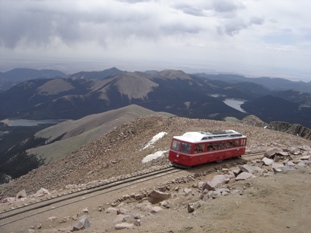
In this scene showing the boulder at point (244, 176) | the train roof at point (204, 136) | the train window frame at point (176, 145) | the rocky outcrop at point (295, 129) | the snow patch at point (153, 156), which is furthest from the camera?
the rocky outcrop at point (295, 129)

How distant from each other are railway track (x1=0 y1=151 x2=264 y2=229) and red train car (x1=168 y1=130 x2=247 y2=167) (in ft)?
4.08

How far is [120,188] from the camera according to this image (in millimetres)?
24234

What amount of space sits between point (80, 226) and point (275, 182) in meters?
11.8

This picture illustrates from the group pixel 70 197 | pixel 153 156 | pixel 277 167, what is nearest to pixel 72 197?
pixel 70 197

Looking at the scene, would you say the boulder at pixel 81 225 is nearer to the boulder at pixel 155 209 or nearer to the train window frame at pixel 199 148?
the boulder at pixel 155 209

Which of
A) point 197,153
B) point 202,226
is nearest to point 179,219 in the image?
point 202,226

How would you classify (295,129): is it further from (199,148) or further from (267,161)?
(199,148)

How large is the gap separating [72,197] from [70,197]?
0.44 feet

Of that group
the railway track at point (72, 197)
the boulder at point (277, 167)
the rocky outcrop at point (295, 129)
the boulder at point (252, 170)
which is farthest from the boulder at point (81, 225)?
the rocky outcrop at point (295, 129)

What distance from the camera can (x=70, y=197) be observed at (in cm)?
2297

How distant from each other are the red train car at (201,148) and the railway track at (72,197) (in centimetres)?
124

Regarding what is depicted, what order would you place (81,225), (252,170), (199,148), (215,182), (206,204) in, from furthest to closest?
(199,148), (252,170), (215,182), (206,204), (81,225)

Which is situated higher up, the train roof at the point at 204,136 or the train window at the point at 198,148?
the train roof at the point at 204,136

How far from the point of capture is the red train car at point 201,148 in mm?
27312
